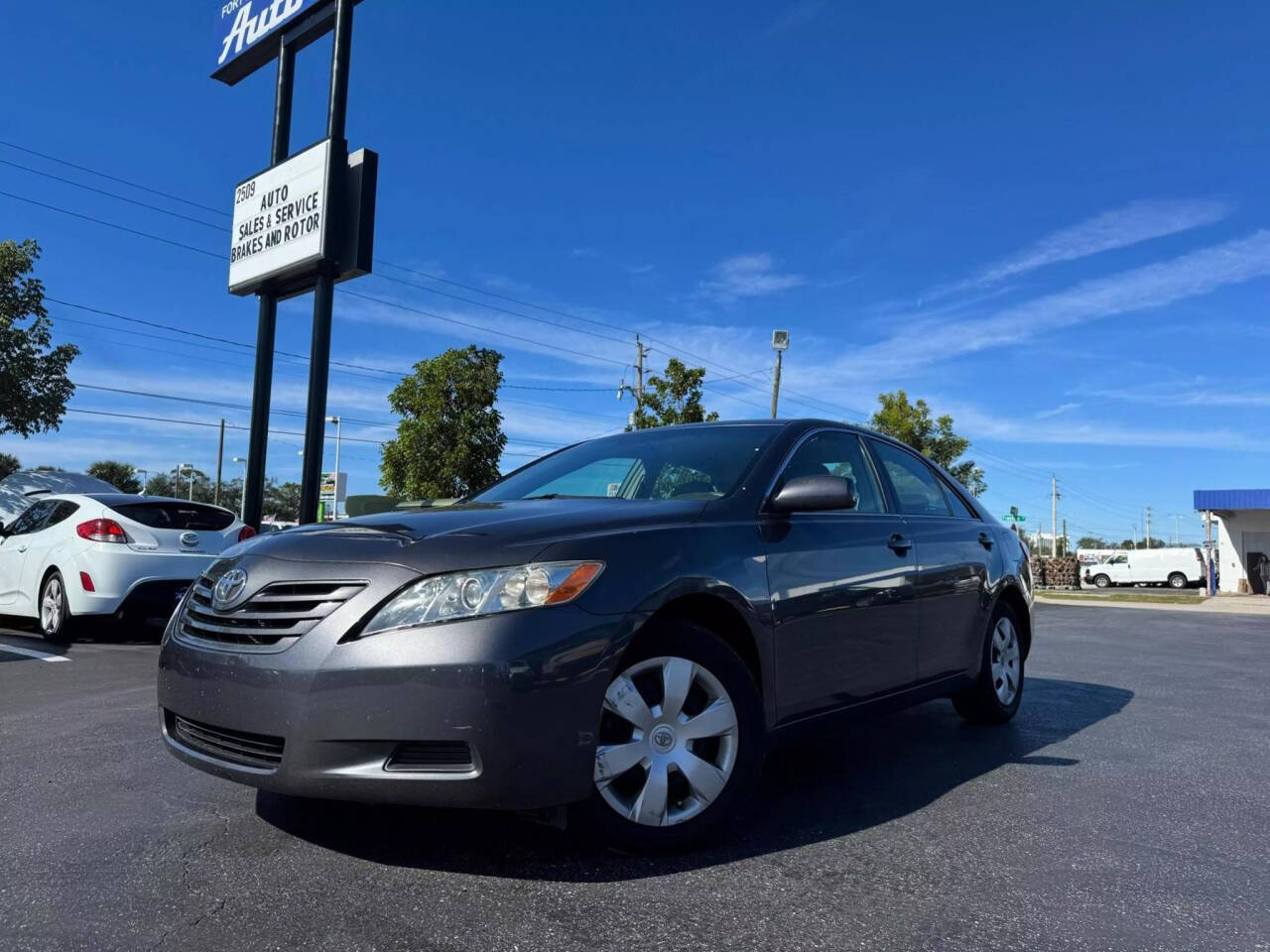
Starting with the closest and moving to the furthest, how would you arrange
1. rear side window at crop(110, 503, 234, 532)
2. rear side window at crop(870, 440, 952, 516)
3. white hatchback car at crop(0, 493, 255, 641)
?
rear side window at crop(870, 440, 952, 516) → white hatchback car at crop(0, 493, 255, 641) → rear side window at crop(110, 503, 234, 532)

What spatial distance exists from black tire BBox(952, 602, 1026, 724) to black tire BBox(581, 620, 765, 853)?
2.13 meters

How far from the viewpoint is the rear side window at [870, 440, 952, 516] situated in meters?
4.64

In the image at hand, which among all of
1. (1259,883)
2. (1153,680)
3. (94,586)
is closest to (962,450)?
(1153,680)

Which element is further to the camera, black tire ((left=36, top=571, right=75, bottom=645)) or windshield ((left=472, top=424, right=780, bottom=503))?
black tire ((left=36, top=571, right=75, bottom=645))

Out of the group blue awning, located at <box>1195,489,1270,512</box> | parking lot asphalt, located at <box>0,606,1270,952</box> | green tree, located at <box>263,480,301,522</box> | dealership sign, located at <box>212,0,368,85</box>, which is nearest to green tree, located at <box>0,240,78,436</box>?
dealership sign, located at <box>212,0,368,85</box>

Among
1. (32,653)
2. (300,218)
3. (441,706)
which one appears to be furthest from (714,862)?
(300,218)

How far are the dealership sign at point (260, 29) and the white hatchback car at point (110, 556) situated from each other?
875cm

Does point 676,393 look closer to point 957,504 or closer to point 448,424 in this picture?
point 448,424

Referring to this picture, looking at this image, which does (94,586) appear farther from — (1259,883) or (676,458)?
(1259,883)

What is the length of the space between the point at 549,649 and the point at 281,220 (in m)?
13.0

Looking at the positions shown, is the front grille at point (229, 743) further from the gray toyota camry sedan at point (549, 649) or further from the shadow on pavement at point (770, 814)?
the shadow on pavement at point (770, 814)

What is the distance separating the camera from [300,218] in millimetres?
13555

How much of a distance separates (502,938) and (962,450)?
3805cm

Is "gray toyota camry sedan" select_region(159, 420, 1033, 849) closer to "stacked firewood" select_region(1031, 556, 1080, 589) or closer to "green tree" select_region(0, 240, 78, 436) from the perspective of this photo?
"green tree" select_region(0, 240, 78, 436)
